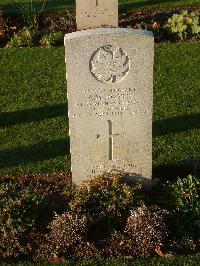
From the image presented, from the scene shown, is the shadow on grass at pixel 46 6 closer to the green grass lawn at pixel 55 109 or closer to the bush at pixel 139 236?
the green grass lawn at pixel 55 109

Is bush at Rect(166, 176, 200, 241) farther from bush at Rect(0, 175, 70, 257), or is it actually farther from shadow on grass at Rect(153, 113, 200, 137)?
shadow on grass at Rect(153, 113, 200, 137)

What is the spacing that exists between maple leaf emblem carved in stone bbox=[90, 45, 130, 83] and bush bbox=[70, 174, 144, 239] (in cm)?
122

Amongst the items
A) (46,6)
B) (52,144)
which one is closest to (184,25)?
(46,6)

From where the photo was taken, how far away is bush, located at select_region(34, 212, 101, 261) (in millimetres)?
6125

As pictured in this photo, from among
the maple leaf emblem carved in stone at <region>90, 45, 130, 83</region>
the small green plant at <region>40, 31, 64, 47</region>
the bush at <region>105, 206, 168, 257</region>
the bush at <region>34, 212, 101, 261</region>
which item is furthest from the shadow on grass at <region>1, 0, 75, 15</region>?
the bush at <region>105, 206, 168, 257</region>

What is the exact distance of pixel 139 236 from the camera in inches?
242

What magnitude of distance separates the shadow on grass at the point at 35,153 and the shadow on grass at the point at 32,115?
80 cm

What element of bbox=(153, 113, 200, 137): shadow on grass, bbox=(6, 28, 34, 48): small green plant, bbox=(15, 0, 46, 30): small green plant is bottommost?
bbox=(153, 113, 200, 137): shadow on grass

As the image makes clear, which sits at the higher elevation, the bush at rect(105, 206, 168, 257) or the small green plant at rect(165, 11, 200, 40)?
the small green plant at rect(165, 11, 200, 40)

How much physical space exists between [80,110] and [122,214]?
1266mm

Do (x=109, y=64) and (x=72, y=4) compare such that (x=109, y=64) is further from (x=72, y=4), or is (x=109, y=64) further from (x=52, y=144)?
(x=72, y=4)

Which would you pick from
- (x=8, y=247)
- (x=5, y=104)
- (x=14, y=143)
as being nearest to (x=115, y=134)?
(x=8, y=247)

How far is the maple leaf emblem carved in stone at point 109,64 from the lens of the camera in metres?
6.14

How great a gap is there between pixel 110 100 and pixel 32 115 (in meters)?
3.06
